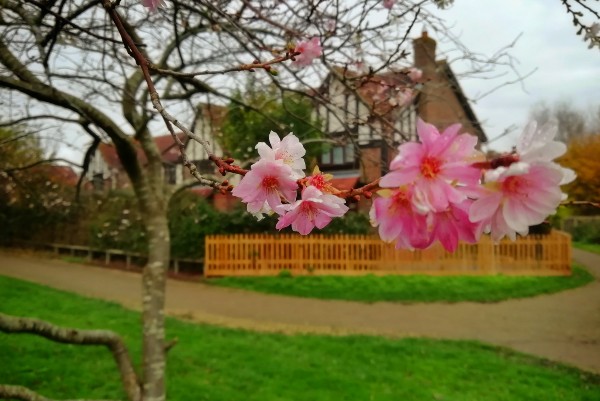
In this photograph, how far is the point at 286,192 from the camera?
1047 mm

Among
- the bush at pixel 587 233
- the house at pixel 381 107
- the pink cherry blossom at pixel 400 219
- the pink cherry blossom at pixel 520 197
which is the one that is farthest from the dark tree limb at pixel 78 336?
the bush at pixel 587 233

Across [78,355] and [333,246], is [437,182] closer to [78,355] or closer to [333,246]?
[78,355]

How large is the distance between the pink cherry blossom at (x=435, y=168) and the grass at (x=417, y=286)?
10.7m

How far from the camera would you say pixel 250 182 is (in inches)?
39.7

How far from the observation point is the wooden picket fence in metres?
12.9

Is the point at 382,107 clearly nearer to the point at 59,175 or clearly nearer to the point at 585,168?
the point at 585,168

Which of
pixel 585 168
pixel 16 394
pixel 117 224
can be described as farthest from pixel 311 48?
pixel 117 224

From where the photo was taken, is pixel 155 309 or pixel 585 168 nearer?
pixel 155 309

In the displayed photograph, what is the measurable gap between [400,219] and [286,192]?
278 millimetres

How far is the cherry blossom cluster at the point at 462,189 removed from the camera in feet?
2.51

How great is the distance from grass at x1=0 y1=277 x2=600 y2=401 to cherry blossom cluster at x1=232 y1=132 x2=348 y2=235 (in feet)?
15.9

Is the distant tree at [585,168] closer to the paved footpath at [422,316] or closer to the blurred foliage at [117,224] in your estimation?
the paved footpath at [422,316]

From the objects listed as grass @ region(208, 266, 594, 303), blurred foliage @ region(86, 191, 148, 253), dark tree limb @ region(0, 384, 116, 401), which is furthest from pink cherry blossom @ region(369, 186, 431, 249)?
blurred foliage @ region(86, 191, 148, 253)

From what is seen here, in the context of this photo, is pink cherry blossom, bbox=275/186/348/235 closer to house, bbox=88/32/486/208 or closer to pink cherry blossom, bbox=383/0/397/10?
house, bbox=88/32/486/208
